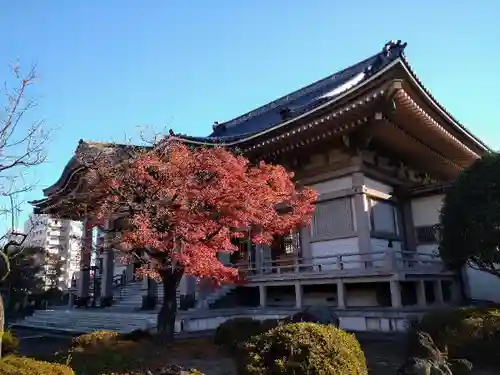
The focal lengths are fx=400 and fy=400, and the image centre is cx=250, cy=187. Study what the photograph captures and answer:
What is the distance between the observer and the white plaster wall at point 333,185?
Result: 51.1ft

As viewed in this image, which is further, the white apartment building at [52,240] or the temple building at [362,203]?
the temple building at [362,203]

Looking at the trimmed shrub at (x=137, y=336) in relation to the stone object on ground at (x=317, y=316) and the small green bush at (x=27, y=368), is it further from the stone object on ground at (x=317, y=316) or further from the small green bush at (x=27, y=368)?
the small green bush at (x=27, y=368)

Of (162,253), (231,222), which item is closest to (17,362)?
(162,253)

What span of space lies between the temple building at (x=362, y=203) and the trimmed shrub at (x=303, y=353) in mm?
6839

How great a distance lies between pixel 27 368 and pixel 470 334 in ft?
28.1

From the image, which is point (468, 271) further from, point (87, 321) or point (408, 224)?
point (87, 321)

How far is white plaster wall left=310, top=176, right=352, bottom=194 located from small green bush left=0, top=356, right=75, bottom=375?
462 inches

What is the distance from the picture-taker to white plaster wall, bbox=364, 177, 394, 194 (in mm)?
15766

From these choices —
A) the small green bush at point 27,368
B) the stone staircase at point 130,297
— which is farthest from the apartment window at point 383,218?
the small green bush at point 27,368

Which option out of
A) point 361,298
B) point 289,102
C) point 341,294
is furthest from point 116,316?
point 289,102

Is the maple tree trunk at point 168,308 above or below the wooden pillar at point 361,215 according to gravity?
below

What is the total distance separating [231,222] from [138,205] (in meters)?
2.61

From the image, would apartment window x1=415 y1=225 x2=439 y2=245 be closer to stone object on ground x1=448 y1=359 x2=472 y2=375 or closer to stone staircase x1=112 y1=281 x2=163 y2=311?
stone object on ground x1=448 y1=359 x2=472 y2=375

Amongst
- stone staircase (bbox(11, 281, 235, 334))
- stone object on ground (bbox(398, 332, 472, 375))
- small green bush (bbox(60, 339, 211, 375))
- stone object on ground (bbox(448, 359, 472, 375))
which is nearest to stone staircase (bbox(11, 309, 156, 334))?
stone staircase (bbox(11, 281, 235, 334))
